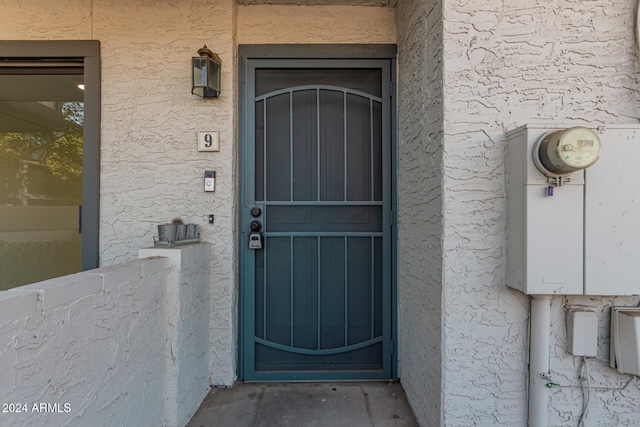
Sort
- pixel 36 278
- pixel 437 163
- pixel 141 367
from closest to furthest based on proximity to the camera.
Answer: pixel 141 367
pixel 437 163
pixel 36 278

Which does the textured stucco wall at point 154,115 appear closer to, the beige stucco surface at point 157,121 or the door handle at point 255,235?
the beige stucco surface at point 157,121

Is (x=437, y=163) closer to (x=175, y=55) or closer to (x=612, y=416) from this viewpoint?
(x=612, y=416)

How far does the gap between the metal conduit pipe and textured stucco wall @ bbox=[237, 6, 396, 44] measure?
7.59 ft

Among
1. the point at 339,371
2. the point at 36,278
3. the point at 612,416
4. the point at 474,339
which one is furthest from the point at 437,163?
the point at 36,278

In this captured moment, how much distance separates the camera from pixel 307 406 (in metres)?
2.34

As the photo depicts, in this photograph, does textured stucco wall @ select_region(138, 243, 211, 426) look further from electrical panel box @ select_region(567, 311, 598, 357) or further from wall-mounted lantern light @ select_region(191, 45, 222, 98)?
electrical panel box @ select_region(567, 311, 598, 357)

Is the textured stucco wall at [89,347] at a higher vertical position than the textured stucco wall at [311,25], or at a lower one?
lower

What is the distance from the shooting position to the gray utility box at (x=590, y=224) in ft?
5.20

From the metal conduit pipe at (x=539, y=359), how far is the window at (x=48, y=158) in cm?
311

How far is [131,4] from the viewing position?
256cm

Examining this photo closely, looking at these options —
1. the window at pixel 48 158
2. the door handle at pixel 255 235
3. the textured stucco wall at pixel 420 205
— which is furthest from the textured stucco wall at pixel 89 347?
the textured stucco wall at pixel 420 205

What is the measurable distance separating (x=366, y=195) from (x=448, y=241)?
1.03 metres

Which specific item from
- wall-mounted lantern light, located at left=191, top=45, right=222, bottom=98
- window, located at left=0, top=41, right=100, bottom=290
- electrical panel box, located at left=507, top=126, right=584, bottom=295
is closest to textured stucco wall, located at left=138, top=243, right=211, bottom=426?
window, located at left=0, top=41, right=100, bottom=290

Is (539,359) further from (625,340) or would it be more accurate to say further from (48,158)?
(48,158)
